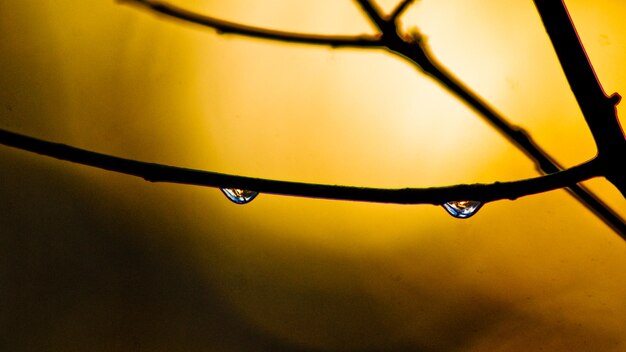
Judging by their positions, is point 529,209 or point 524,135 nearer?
point 524,135

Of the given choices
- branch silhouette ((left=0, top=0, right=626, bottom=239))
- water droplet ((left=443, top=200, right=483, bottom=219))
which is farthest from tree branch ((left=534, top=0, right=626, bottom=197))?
water droplet ((left=443, top=200, right=483, bottom=219))

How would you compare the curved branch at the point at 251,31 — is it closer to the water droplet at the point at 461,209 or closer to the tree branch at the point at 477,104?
the tree branch at the point at 477,104

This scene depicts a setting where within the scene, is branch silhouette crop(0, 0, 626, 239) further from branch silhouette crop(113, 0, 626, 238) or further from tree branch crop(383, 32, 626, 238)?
tree branch crop(383, 32, 626, 238)

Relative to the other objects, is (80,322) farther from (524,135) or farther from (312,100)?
(524,135)

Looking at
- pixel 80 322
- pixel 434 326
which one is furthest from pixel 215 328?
pixel 434 326

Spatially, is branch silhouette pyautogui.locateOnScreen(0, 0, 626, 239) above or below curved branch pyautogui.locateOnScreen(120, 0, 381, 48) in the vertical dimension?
below

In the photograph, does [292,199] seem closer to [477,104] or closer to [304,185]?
[477,104]
